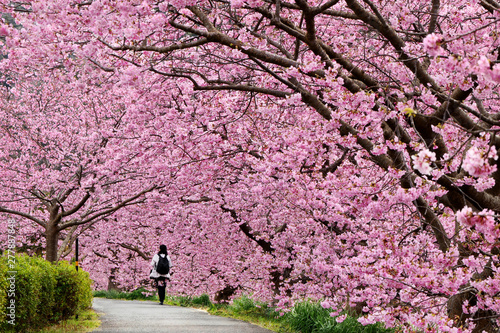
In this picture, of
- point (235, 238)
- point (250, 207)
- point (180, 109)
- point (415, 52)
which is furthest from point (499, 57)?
point (235, 238)

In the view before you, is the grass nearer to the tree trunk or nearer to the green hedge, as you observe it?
the green hedge

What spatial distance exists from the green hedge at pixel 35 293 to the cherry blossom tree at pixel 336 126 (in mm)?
3212

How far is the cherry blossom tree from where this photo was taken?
5.50m

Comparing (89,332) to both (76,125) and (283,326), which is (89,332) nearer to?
(283,326)

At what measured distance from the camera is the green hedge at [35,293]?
7375 mm

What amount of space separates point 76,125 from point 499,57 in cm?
1432

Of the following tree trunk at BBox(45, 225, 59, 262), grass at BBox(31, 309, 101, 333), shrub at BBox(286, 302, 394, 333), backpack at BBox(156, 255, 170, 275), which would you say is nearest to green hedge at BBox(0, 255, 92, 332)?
grass at BBox(31, 309, 101, 333)

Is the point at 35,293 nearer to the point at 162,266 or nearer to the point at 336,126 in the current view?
the point at 336,126

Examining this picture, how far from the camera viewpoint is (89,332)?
981cm

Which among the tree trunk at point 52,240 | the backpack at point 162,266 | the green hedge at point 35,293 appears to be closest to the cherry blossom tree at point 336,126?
the backpack at point 162,266

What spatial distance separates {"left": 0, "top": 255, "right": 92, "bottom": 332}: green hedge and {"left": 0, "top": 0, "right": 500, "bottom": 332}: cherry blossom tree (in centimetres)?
321

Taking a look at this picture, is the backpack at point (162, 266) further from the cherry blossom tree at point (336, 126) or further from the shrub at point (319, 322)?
the shrub at point (319, 322)

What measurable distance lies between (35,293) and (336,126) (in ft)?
18.8

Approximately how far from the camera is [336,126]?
21.5 feet
